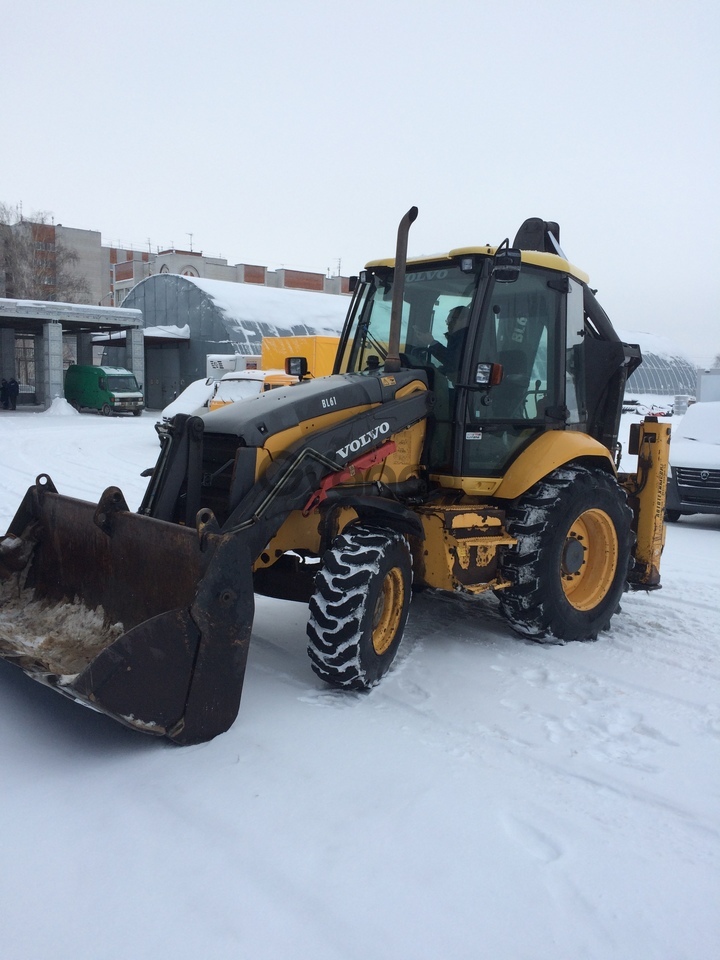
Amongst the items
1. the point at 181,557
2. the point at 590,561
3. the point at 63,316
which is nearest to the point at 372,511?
the point at 181,557

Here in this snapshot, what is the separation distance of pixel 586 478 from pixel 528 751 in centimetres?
225

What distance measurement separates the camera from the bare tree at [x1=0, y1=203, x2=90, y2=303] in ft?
164

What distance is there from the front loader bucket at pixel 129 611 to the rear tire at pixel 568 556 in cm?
213

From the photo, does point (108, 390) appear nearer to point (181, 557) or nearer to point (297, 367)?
point (297, 367)

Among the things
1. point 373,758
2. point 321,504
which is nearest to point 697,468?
point 321,504

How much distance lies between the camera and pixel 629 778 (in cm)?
370

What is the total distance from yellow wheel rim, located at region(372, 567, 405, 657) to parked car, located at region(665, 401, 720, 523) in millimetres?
6673

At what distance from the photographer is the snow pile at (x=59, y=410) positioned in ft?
98.3

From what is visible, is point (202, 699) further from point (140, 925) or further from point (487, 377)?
point (487, 377)

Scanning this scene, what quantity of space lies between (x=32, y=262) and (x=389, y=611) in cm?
5226

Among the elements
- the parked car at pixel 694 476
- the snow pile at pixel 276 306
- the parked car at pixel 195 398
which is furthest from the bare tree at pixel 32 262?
the parked car at pixel 694 476

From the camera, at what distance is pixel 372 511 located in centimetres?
484

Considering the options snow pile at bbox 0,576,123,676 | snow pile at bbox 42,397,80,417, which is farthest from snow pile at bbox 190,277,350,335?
snow pile at bbox 0,576,123,676

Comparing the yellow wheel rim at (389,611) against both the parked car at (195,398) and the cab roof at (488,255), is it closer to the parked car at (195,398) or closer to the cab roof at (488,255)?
the cab roof at (488,255)
